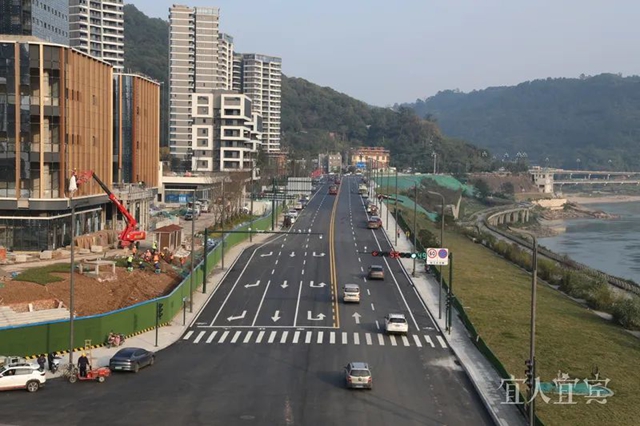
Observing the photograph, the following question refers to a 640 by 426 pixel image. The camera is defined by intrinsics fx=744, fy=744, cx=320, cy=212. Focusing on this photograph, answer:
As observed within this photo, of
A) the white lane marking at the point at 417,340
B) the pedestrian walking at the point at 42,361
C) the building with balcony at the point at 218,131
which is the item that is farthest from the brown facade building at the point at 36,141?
the building with balcony at the point at 218,131

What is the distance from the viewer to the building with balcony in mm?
163375

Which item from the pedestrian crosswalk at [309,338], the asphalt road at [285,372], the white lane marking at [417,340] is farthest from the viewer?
the white lane marking at [417,340]

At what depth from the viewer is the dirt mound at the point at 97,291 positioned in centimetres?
4928

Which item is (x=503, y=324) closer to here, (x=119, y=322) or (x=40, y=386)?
(x=119, y=322)

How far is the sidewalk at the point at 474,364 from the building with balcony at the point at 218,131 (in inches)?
3760

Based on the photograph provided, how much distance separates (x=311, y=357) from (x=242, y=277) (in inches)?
1075

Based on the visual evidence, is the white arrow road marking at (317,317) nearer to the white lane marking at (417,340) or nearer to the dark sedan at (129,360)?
the white lane marking at (417,340)

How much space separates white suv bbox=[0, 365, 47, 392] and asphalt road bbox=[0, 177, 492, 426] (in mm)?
438

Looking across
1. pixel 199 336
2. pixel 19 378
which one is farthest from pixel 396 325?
pixel 19 378

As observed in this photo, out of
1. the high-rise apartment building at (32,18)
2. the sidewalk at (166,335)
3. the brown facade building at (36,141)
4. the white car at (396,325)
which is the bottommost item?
the sidewalk at (166,335)

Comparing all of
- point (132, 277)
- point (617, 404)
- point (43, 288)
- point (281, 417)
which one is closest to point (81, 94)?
point (132, 277)

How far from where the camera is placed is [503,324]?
2164 inches

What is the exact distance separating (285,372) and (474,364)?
11.3m

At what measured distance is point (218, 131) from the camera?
165625mm
